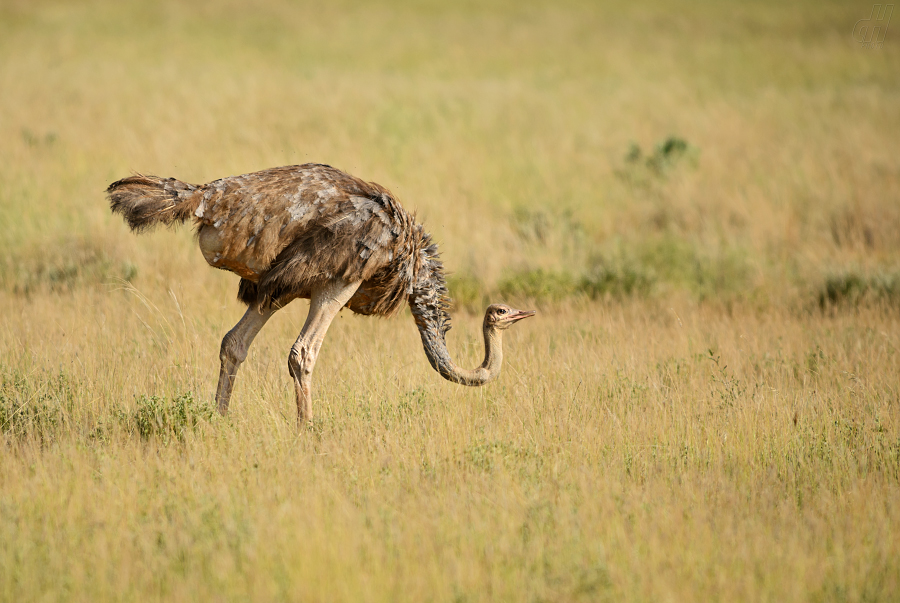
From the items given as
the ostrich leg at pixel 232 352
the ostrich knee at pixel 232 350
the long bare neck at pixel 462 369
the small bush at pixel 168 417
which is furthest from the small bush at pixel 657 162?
the small bush at pixel 168 417

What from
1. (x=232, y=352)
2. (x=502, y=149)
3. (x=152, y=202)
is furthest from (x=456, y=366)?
(x=502, y=149)

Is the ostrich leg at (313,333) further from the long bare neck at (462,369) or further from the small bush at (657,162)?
the small bush at (657,162)

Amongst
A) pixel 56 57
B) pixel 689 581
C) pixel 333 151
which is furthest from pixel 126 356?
pixel 56 57

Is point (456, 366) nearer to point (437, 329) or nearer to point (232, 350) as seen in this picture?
point (437, 329)

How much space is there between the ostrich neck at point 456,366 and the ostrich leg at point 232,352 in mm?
1173

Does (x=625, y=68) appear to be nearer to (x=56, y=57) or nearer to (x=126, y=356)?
(x=56, y=57)

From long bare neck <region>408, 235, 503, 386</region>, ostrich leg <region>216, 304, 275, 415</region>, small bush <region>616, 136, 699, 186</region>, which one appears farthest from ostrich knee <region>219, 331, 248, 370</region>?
small bush <region>616, 136, 699, 186</region>

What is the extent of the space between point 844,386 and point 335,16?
3318cm

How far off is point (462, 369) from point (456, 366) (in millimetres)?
72

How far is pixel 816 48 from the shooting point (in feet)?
107

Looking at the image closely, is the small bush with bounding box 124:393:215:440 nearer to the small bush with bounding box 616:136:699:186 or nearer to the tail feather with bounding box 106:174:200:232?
the tail feather with bounding box 106:174:200:232

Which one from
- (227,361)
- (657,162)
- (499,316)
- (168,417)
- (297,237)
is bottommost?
(168,417)

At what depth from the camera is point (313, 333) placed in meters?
6.23

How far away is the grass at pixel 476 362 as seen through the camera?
4.53 metres
